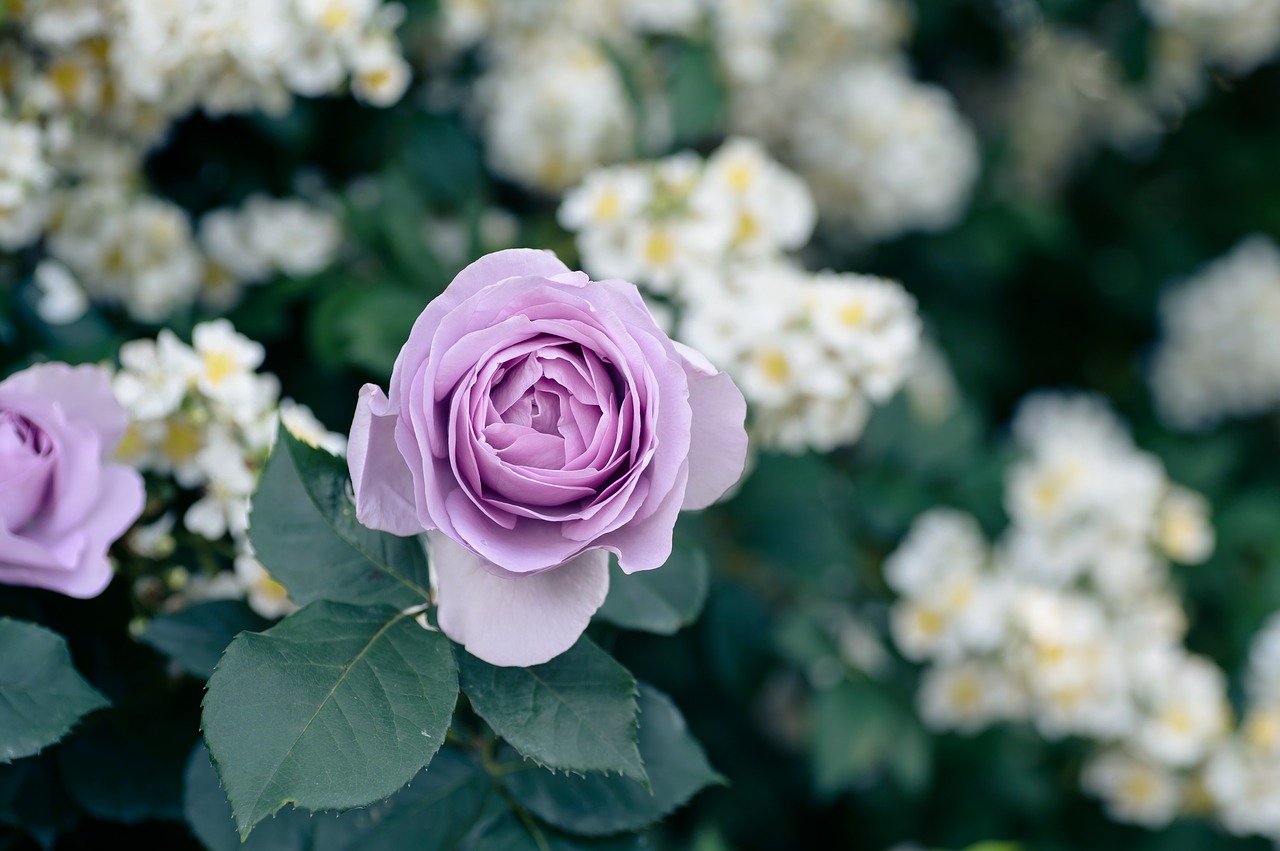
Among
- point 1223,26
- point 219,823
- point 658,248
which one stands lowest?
point 219,823

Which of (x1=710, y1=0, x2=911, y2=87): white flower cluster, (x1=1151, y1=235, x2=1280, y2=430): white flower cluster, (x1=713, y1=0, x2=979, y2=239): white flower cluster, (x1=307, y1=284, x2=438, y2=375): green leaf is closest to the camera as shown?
(x1=307, y1=284, x2=438, y2=375): green leaf

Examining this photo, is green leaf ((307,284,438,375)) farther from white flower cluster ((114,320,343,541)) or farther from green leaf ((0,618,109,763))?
green leaf ((0,618,109,763))

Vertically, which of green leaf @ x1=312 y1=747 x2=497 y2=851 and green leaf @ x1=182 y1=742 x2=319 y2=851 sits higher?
green leaf @ x1=312 y1=747 x2=497 y2=851

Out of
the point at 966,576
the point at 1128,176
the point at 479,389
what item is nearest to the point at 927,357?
the point at 966,576

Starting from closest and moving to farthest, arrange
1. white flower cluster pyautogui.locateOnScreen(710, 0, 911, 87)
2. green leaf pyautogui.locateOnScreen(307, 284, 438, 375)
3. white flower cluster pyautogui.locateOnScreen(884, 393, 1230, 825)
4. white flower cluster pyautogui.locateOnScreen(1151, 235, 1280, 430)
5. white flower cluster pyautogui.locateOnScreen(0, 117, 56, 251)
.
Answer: white flower cluster pyautogui.locateOnScreen(0, 117, 56, 251), green leaf pyautogui.locateOnScreen(307, 284, 438, 375), white flower cluster pyautogui.locateOnScreen(884, 393, 1230, 825), white flower cluster pyautogui.locateOnScreen(710, 0, 911, 87), white flower cluster pyautogui.locateOnScreen(1151, 235, 1280, 430)

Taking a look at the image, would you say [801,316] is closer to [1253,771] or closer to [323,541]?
[323,541]

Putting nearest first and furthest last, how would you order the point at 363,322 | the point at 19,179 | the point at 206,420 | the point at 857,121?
the point at 206,420, the point at 19,179, the point at 363,322, the point at 857,121

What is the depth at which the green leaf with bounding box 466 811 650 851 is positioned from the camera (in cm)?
A: 67

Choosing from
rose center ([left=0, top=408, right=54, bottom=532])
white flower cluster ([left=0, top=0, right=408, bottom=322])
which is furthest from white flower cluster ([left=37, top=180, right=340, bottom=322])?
rose center ([left=0, top=408, right=54, bottom=532])

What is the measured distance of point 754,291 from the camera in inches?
44.6

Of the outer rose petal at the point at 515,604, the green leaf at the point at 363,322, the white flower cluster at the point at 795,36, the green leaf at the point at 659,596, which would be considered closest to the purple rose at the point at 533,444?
the outer rose petal at the point at 515,604

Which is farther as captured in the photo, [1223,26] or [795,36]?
[1223,26]

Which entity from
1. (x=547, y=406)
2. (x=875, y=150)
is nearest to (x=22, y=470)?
(x=547, y=406)

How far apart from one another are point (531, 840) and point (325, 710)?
20 cm
